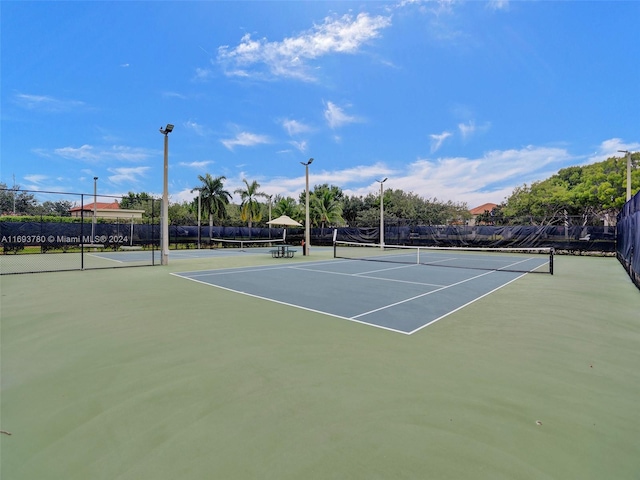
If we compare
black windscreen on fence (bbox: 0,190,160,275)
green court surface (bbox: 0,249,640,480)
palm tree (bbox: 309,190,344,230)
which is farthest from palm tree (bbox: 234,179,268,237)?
green court surface (bbox: 0,249,640,480)

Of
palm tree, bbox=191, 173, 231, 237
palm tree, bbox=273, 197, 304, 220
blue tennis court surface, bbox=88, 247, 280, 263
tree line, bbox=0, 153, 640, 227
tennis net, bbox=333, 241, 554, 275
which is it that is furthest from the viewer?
palm tree, bbox=273, 197, 304, 220

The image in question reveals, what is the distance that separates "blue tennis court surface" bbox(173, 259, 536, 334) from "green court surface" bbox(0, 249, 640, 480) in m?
0.52

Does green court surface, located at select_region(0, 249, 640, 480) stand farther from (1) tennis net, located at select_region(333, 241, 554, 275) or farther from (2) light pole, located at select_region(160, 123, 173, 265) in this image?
(2) light pole, located at select_region(160, 123, 173, 265)

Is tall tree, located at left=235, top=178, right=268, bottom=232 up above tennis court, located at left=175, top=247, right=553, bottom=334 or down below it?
above

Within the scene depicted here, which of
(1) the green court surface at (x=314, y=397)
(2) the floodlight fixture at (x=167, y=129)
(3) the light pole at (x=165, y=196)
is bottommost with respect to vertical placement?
(1) the green court surface at (x=314, y=397)

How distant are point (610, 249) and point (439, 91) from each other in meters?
14.5

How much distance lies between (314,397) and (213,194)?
1479 inches

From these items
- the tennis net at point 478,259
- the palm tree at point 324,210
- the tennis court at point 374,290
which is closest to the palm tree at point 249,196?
the palm tree at point 324,210

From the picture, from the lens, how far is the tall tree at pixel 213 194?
37.2m

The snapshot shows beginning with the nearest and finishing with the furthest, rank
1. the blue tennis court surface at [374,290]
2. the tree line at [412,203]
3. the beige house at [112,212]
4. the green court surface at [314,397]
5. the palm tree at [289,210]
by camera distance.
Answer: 1. the green court surface at [314,397]
2. the blue tennis court surface at [374,290]
3. the beige house at [112,212]
4. the tree line at [412,203]
5. the palm tree at [289,210]

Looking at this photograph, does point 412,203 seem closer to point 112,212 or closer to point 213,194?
point 213,194

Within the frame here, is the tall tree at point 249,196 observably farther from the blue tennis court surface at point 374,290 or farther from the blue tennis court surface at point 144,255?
the blue tennis court surface at point 374,290

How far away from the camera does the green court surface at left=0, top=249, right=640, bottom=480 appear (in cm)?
191

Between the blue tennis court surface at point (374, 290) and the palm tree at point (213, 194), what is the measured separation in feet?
91.9
